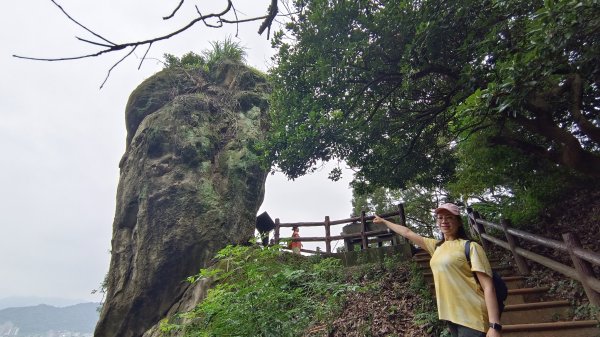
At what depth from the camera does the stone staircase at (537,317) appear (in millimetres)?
3527

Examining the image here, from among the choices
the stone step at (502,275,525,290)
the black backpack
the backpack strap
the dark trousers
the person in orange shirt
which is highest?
the person in orange shirt

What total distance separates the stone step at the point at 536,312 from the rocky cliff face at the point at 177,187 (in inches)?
Answer: 312

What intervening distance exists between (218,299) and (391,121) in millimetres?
6132

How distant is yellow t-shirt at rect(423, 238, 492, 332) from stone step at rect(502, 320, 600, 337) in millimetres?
2158

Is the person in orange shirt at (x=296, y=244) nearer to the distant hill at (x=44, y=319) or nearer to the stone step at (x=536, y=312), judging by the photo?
the stone step at (x=536, y=312)

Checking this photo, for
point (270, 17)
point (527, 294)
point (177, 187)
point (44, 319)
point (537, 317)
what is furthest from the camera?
point (44, 319)

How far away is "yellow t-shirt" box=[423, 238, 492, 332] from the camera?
7.25ft

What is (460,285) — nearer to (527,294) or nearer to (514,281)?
(527,294)

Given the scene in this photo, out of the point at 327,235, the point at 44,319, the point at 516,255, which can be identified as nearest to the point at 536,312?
the point at 516,255

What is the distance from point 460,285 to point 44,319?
201 meters

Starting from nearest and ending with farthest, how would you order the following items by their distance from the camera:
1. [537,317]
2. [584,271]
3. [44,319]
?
[584,271] < [537,317] < [44,319]

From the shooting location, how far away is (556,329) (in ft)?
11.9

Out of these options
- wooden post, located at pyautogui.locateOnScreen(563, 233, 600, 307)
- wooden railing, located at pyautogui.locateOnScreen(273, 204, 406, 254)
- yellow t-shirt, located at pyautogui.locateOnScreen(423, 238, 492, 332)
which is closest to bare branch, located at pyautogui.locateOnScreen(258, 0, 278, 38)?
yellow t-shirt, located at pyautogui.locateOnScreen(423, 238, 492, 332)

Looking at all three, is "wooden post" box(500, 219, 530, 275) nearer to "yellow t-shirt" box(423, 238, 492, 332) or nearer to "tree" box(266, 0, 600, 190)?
"tree" box(266, 0, 600, 190)
